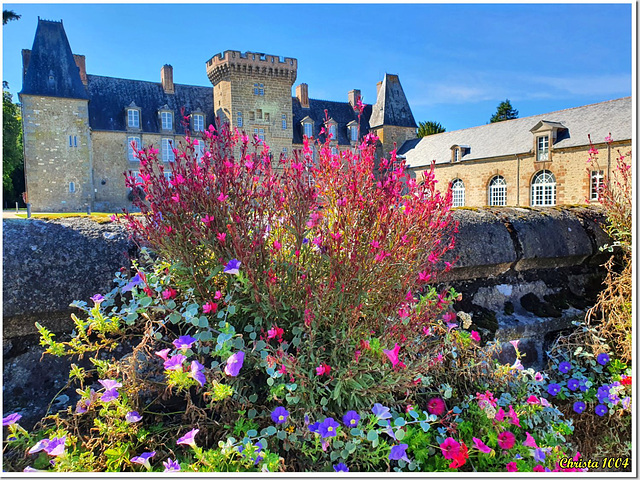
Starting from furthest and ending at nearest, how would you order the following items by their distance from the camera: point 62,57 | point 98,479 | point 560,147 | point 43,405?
point 62,57 < point 560,147 < point 43,405 < point 98,479

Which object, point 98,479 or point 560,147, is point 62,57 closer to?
point 560,147

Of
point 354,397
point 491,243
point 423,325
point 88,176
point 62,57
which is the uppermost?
point 62,57

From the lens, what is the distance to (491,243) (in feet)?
7.84

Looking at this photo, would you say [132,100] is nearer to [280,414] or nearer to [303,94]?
[303,94]

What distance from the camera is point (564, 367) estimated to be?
222 centimetres

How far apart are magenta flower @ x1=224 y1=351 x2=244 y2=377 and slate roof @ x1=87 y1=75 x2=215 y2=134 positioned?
30533 mm

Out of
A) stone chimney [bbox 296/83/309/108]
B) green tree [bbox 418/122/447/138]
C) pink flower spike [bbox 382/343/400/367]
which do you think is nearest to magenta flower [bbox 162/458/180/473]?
pink flower spike [bbox 382/343/400/367]

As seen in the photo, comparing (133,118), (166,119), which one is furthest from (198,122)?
(133,118)

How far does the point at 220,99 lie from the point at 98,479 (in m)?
33.2

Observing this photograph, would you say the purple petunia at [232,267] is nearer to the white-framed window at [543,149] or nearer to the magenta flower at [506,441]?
the magenta flower at [506,441]

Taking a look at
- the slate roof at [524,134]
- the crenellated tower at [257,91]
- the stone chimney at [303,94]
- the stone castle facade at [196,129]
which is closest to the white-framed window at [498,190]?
the stone castle facade at [196,129]

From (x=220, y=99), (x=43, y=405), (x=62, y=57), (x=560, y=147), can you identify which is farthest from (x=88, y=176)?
(x=43, y=405)

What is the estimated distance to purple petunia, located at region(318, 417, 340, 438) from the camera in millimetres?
1352

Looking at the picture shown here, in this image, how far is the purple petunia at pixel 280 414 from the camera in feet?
4.60
